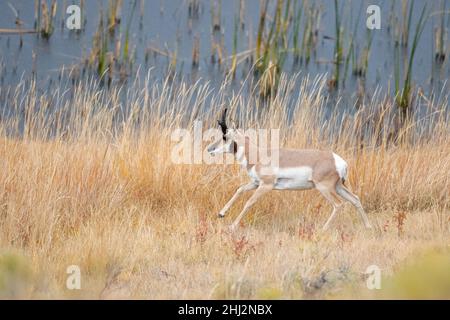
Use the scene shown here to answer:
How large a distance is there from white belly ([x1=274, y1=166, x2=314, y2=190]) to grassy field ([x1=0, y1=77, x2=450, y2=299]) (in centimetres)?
39

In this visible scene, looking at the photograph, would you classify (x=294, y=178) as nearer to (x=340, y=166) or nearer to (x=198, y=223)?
(x=340, y=166)

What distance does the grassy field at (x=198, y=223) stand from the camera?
681 cm

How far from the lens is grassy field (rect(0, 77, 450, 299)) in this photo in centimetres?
681

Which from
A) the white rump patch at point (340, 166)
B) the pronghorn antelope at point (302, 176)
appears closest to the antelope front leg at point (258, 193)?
the pronghorn antelope at point (302, 176)

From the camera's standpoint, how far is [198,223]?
8.98 meters

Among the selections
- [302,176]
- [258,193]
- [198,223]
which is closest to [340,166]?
[302,176]

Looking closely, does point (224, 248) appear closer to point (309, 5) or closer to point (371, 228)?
point (371, 228)

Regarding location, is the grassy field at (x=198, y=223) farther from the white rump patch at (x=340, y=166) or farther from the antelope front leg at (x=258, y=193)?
the white rump patch at (x=340, y=166)

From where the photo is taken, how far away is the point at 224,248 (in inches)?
316

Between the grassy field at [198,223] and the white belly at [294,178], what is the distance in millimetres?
A: 390

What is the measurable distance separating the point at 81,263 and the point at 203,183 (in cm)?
260

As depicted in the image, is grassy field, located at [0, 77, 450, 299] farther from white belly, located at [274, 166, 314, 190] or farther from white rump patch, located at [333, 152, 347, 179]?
white rump patch, located at [333, 152, 347, 179]

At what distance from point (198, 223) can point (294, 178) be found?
40.4 inches
